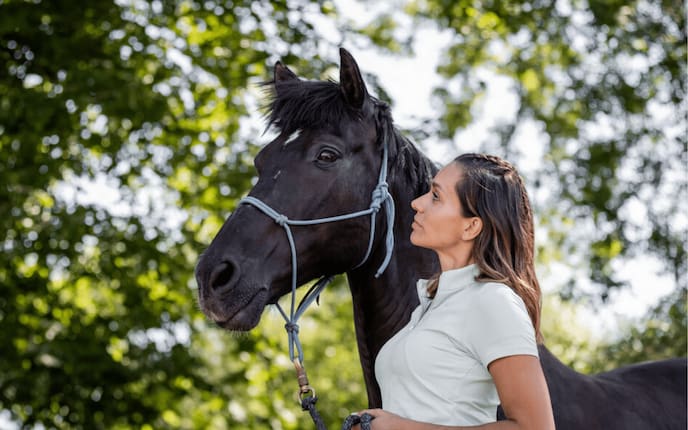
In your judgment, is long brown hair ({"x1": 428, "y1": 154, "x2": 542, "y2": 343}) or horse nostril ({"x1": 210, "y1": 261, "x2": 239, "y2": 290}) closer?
long brown hair ({"x1": 428, "y1": 154, "x2": 542, "y2": 343})

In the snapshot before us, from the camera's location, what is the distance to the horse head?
2580 mm

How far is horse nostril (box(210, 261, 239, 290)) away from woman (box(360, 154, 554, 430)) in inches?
24.2

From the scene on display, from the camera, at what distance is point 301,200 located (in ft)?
9.11

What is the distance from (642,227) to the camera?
28.8 feet

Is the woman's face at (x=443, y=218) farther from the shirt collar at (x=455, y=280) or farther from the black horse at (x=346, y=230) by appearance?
the black horse at (x=346, y=230)

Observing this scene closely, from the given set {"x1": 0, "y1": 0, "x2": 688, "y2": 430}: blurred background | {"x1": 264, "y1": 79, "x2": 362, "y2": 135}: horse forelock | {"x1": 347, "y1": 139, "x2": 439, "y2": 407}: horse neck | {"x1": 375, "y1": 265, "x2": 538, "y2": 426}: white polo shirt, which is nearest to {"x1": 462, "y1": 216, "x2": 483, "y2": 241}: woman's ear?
{"x1": 375, "y1": 265, "x2": 538, "y2": 426}: white polo shirt

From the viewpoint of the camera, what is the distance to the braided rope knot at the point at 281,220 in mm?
2703

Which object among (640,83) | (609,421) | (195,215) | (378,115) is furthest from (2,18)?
(640,83)

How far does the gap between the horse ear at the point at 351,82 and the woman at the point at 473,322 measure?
2.80 ft

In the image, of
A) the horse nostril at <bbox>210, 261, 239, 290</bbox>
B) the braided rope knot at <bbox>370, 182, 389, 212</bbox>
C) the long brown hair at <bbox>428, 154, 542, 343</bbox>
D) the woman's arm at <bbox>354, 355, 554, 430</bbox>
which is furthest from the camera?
the braided rope knot at <bbox>370, 182, 389, 212</bbox>

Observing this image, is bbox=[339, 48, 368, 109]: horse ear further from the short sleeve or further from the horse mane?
the short sleeve

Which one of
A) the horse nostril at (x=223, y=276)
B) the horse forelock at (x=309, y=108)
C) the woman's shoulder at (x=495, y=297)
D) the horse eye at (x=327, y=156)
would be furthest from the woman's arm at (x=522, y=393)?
the horse forelock at (x=309, y=108)

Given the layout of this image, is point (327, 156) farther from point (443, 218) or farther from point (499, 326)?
point (499, 326)

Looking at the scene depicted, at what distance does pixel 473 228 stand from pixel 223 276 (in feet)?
2.79
